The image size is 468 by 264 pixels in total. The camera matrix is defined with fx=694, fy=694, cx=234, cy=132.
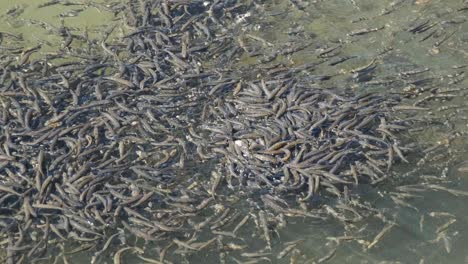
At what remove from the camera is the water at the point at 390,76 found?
8.49 metres

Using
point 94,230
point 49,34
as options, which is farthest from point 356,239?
point 49,34

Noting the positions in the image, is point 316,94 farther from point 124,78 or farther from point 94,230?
point 94,230

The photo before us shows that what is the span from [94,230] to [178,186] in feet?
4.21

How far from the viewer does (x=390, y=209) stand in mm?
8883

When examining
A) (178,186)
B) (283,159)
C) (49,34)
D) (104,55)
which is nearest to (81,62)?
(104,55)

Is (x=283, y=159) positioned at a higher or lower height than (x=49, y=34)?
higher

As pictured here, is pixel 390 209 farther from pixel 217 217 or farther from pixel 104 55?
pixel 104 55

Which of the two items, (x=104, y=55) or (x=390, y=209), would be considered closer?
(x=390, y=209)

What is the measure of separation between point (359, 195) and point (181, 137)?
2708 mm

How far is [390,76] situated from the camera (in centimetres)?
1108

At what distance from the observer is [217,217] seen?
8.88 m

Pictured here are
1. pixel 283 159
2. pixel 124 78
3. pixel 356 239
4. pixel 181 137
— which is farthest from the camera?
pixel 124 78

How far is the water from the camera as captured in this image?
8492mm

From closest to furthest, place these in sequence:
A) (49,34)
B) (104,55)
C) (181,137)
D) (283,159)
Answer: (283,159) < (181,137) < (104,55) < (49,34)
